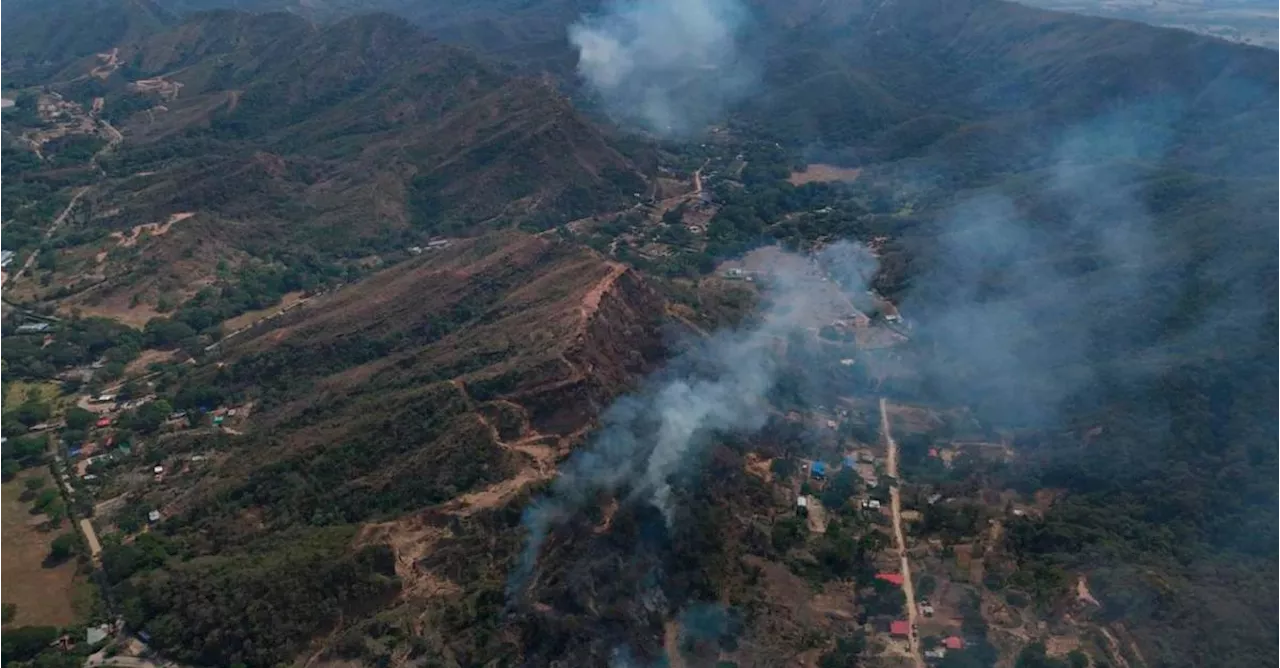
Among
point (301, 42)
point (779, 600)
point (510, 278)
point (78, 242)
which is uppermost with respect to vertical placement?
point (301, 42)

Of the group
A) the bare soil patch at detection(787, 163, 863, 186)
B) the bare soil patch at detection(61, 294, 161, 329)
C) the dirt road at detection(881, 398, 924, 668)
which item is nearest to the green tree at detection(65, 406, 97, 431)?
the bare soil patch at detection(61, 294, 161, 329)

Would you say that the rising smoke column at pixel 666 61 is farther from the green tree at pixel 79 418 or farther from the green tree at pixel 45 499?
the green tree at pixel 45 499

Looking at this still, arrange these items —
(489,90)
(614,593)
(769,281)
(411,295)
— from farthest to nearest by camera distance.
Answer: (489,90) → (769,281) → (411,295) → (614,593)

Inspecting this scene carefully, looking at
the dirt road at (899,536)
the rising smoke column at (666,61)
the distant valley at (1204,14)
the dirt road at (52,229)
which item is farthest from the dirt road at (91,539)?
the distant valley at (1204,14)

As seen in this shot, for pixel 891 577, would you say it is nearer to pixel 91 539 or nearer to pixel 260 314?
pixel 91 539

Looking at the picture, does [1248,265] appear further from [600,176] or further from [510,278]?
[600,176]

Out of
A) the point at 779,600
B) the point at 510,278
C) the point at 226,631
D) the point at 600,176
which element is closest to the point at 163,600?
the point at 226,631

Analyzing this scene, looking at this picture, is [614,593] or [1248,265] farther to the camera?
[1248,265]
